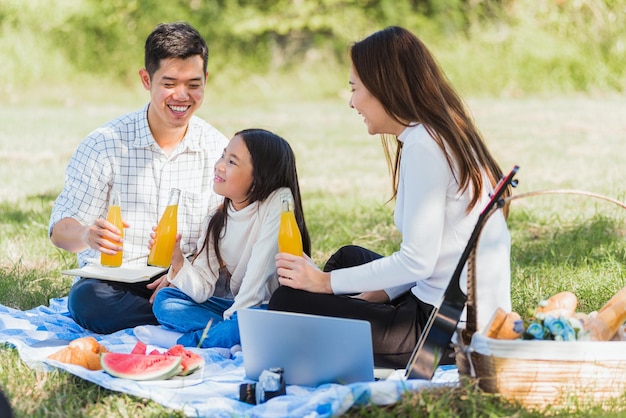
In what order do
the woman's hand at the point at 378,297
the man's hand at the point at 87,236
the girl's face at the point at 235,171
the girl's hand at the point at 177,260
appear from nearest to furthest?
the woman's hand at the point at 378,297
the man's hand at the point at 87,236
the girl's face at the point at 235,171
the girl's hand at the point at 177,260

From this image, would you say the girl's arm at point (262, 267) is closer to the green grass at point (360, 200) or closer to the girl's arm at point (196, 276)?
the girl's arm at point (196, 276)

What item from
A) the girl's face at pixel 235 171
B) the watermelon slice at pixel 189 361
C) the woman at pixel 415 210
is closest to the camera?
the woman at pixel 415 210

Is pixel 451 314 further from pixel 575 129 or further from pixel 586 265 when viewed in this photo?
pixel 575 129

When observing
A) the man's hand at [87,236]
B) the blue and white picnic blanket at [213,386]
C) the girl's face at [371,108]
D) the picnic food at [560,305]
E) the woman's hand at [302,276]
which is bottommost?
the blue and white picnic blanket at [213,386]

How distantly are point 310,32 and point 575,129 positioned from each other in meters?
6.87

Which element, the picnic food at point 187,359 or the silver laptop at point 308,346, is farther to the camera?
the picnic food at point 187,359

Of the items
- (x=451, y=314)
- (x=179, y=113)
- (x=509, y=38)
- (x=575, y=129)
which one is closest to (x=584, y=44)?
(x=509, y=38)

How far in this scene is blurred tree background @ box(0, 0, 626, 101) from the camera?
1355 cm

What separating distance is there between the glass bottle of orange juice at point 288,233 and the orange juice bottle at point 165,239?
512 mm

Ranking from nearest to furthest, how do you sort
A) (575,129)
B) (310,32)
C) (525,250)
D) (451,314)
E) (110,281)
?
(451,314) < (110,281) < (525,250) < (575,129) < (310,32)

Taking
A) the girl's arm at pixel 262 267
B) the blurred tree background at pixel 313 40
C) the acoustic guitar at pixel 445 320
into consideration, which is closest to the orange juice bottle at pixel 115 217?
the girl's arm at pixel 262 267

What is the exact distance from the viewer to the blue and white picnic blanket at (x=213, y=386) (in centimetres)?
268

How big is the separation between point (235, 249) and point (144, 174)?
566 mm

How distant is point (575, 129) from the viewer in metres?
10.1
